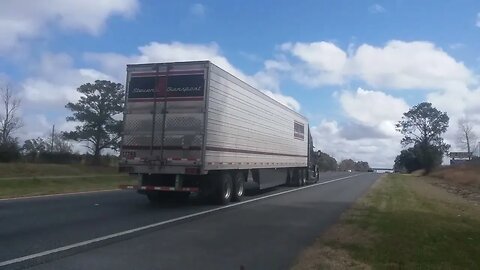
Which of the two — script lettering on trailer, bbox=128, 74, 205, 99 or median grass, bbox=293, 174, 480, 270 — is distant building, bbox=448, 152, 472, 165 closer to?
median grass, bbox=293, 174, 480, 270

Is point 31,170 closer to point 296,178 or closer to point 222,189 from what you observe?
point 296,178

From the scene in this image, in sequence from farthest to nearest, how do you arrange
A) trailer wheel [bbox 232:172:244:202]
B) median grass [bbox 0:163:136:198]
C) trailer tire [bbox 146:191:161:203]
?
median grass [bbox 0:163:136:198] → trailer wheel [bbox 232:172:244:202] → trailer tire [bbox 146:191:161:203]

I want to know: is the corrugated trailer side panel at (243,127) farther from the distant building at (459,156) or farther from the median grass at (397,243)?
the distant building at (459,156)

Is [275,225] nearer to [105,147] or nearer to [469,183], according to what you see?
[469,183]

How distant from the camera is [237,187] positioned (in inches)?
744

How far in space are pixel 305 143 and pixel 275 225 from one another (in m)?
21.0

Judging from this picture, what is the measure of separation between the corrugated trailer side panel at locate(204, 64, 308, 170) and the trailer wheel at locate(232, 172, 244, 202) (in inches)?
17.0

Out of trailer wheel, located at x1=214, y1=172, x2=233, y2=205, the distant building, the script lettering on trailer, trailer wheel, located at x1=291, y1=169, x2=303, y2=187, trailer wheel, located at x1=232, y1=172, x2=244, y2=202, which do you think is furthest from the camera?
the distant building

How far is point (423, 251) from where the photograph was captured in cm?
912

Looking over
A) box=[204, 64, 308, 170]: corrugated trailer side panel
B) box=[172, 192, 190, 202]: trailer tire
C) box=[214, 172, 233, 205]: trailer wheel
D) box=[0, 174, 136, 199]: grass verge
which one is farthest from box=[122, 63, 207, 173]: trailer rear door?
box=[0, 174, 136, 199]: grass verge

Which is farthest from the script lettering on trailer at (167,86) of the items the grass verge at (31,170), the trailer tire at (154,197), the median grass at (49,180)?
the grass verge at (31,170)

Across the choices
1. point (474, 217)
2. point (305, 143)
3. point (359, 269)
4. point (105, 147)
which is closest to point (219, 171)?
point (474, 217)

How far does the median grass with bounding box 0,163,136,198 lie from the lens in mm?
23728

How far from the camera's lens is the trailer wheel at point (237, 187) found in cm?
1875
